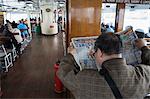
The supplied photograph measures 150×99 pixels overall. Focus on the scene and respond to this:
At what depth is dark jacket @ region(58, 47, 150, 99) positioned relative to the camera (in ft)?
3.65

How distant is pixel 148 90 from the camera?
4.03ft

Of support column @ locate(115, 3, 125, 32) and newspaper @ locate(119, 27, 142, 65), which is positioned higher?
support column @ locate(115, 3, 125, 32)

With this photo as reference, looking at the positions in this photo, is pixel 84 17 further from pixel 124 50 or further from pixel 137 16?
pixel 137 16

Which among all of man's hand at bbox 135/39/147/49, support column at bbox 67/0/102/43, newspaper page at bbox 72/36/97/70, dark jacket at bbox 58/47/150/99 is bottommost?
dark jacket at bbox 58/47/150/99

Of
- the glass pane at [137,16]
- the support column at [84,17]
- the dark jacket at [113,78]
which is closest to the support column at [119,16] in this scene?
the glass pane at [137,16]

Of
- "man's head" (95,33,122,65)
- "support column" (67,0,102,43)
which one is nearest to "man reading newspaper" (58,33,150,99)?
"man's head" (95,33,122,65)

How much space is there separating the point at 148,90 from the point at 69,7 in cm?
137

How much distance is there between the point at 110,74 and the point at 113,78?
0.10 ft

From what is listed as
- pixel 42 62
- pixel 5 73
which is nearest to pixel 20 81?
pixel 5 73

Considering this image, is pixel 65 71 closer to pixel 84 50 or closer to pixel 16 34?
pixel 84 50

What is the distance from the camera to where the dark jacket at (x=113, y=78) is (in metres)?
1.11

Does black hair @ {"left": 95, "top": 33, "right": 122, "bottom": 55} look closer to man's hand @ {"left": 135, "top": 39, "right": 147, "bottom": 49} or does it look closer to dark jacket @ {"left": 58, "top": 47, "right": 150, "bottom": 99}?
dark jacket @ {"left": 58, "top": 47, "right": 150, "bottom": 99}

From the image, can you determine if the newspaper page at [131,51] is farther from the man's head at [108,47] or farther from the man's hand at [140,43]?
the man's head at [108,47]

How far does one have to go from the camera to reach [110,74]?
1.11m
